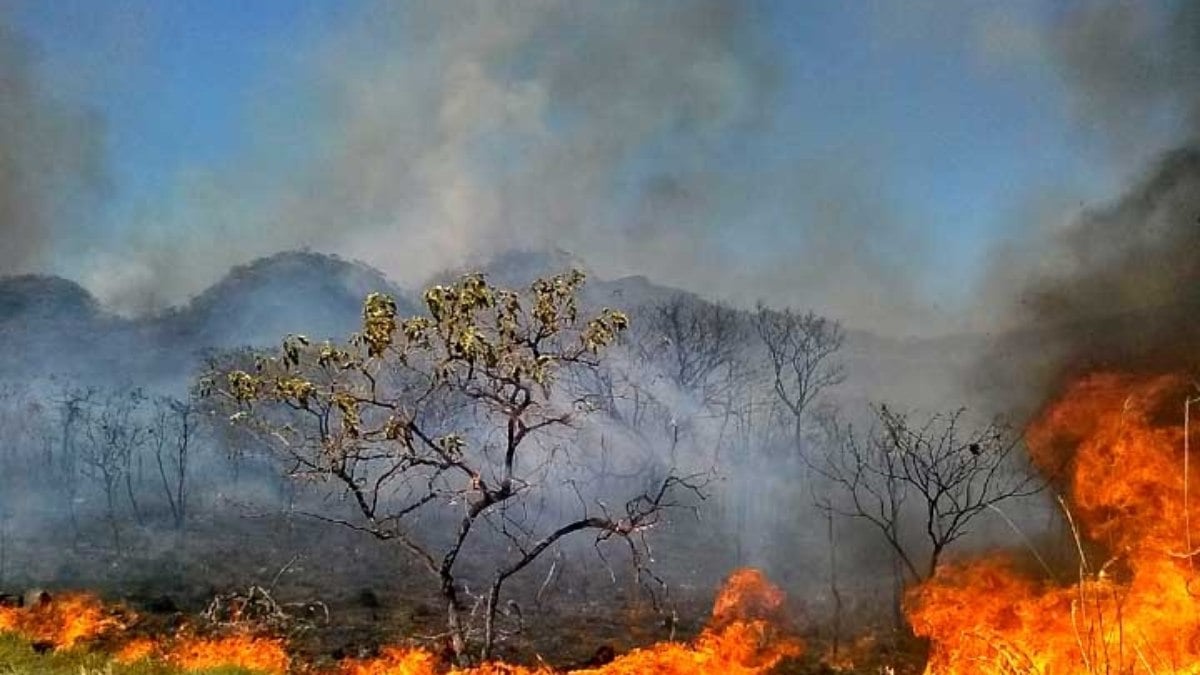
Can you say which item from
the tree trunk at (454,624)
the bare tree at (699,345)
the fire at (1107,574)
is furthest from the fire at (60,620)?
the bare tree at (699,345)

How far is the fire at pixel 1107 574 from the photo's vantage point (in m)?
15.6

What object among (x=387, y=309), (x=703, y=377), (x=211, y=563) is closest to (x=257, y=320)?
(x=211, y=563)

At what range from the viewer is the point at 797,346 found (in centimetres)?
4547

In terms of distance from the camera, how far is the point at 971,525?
111 feet

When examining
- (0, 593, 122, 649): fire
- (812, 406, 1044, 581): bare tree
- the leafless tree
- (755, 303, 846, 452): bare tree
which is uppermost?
(755, 303, 846, 452): bare tree

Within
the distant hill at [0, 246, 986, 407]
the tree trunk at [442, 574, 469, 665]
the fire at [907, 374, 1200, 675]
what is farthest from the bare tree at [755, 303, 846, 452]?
the tree trunk at [442, 574, 469, 665]

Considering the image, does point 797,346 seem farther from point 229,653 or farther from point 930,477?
point 229,653

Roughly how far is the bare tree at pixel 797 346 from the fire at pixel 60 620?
2958cm

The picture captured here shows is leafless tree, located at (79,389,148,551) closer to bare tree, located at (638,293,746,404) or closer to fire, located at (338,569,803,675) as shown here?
bare tree, located at (638,293,746,404)

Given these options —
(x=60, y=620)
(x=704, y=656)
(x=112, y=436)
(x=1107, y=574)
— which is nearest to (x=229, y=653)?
(x=60, y=620)

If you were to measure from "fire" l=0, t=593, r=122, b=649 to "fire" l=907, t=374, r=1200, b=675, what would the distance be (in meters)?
20.3

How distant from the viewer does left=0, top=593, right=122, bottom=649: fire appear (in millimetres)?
21828

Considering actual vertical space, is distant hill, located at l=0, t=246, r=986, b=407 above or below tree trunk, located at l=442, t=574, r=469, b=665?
above

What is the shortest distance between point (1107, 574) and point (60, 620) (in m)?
24.3
